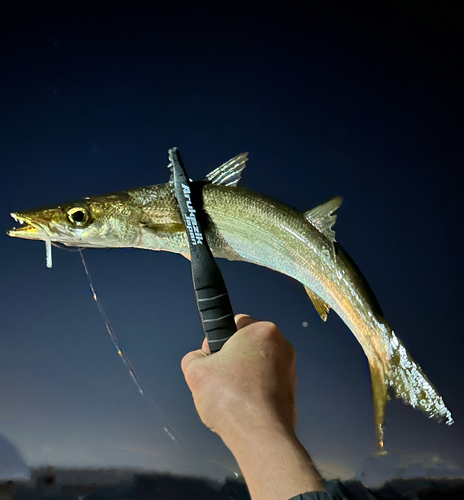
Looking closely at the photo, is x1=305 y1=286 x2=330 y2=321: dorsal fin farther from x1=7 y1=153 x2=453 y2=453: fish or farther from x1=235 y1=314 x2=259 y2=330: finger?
x1=235 y1=314 x2=259 y2=330: finger

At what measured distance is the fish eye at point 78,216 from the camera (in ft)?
2.18

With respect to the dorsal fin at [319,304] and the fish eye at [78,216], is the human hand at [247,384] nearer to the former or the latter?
the dorsal fin at [319,304]

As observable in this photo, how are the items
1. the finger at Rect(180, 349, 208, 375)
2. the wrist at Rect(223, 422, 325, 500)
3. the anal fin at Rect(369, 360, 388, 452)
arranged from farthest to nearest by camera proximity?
the anal fin at Rect(369, 360, 388, 452), the finger at Rect(180, 349, 208, 375), the wrist at Rect(223, 422, 325, 500)

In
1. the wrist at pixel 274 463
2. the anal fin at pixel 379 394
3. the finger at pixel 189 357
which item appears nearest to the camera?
the wrist at pixel 274 463

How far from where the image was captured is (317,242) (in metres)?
0.68

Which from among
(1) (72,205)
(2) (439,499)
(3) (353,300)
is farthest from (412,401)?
(2) (439,499)

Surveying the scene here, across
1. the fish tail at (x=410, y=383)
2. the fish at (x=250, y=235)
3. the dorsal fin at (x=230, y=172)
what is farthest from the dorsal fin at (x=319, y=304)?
the dorsal fin at (x=230, y=172)

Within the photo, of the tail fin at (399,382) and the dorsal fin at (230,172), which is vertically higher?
the dorsal fin at (230,172)

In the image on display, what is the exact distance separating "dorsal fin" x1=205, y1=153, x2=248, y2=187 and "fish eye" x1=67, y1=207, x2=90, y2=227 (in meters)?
0.22

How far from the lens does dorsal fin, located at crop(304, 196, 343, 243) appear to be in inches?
26.8

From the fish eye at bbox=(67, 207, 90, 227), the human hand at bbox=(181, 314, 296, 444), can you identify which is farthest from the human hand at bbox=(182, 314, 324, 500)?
the fish eye at bbox=(67, 207, 90, 227)

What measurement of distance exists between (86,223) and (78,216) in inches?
0.7

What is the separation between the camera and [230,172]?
0.68 m

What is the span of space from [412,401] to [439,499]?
2.89 meters
